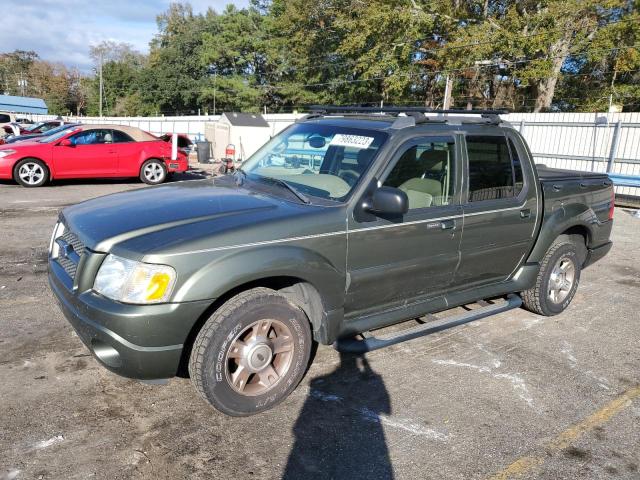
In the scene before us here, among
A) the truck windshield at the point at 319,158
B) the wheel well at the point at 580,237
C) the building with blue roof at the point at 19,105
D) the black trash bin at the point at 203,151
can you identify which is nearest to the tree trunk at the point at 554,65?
the black trash bin at the point at 203,151

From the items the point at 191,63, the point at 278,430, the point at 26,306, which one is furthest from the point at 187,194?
the point at 191,63

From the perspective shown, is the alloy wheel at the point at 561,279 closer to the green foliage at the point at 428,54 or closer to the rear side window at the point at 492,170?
the rear side window at the point at 492,170

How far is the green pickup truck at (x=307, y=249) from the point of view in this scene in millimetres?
2896

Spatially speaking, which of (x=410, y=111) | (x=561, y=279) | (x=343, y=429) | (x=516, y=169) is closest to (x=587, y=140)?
(x=561, y=279)

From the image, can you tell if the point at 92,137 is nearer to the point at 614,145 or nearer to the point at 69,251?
the point at 69,251

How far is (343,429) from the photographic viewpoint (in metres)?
3.16

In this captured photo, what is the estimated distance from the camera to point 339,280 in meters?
3.47

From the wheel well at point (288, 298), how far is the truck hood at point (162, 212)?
411 mm

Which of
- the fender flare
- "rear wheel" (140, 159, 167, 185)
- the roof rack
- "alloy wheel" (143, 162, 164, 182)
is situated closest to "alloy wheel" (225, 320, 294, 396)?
the roof rack

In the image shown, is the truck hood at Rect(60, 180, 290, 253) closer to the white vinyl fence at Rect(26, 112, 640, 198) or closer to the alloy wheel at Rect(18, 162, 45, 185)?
the alloy wheel at Rect(18, 162, 45, 185)

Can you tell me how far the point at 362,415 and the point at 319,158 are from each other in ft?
6.52

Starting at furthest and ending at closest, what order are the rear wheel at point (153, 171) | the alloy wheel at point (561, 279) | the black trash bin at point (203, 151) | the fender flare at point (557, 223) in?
the black trash bin at point (203, 151)
the rear wheel at point (153, 171)
the alloy wheel at point (561, 279)
the fender flare at point (557, 223)

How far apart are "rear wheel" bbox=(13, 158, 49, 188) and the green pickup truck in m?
9.88

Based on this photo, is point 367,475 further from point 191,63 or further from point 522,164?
point 191,63
